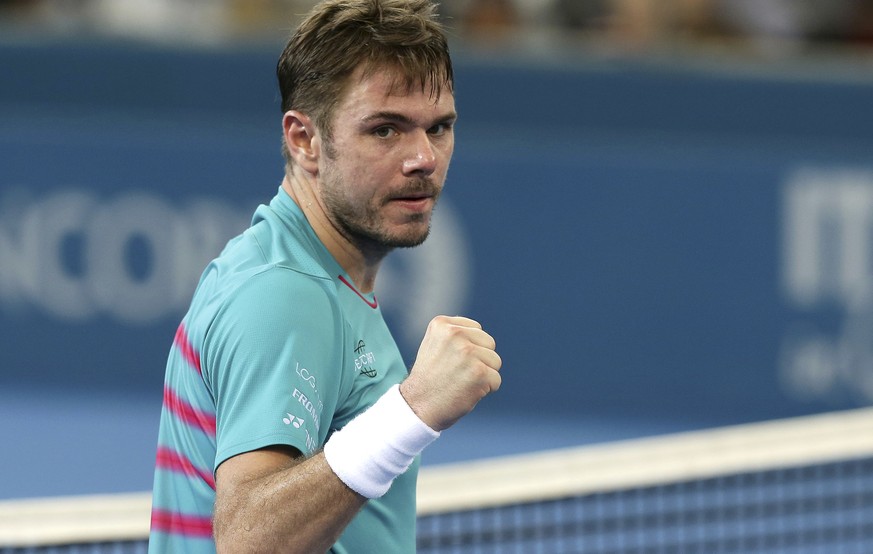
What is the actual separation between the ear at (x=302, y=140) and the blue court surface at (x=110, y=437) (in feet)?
16.4

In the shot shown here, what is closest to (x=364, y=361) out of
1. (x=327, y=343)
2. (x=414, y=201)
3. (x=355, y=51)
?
(x=327, y=343)

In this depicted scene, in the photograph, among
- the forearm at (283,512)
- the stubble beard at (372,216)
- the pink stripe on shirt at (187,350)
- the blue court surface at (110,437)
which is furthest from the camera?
the blue court surface at (110,437)

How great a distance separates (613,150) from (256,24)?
2.61m

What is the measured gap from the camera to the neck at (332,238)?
122 inches

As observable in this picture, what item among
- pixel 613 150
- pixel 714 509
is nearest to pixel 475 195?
pixel 613 150

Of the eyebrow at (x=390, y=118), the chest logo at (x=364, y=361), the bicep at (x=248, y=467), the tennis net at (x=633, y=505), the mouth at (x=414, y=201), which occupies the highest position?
the eyebrow at (x=390, y=118)

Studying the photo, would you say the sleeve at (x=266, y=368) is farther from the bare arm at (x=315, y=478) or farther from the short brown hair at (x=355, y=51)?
the short brown hair at (x=355, y=51)

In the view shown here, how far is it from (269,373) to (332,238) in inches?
20.9

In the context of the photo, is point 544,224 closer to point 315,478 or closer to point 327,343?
point 327,343

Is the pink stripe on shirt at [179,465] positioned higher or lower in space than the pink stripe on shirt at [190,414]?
lower

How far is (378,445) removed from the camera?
2625mm

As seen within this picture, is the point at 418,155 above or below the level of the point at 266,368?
above

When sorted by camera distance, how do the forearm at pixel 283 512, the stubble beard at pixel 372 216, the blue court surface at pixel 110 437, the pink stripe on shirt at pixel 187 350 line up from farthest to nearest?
the blue court surface at pixel 110 437 < the stubble beard at pixel 372 216 < the pink stripe on shirt at pixel 187 350 < the forearm at pixel 283 512

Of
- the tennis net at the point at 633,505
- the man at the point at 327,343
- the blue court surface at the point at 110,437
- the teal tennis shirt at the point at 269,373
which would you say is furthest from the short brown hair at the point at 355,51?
the blue court surface at the point at 110,437
